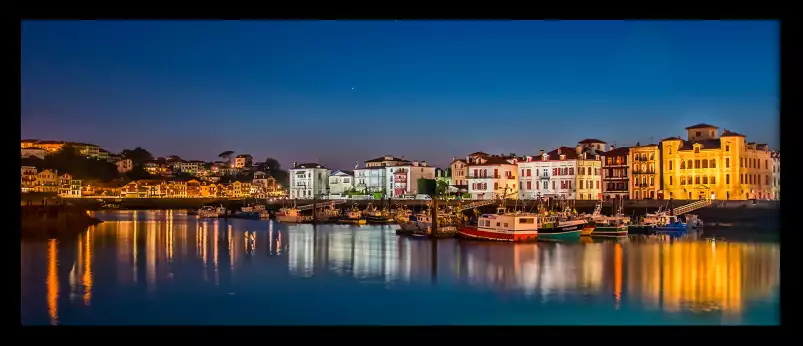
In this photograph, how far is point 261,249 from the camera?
1138cm

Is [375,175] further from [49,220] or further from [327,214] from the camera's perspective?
[49,220]

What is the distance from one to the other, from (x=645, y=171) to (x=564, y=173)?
5.71ft

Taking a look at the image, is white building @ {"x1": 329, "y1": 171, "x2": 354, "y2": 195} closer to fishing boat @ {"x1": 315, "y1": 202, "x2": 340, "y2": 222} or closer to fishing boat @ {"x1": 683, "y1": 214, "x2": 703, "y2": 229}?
fishing boat @ {"x1": 315, "y1": 202, "x2": 340, "y2": 222}

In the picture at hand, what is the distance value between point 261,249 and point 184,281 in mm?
3717

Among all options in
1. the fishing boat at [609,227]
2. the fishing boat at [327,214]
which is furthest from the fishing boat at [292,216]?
the fishing boat at [609,227]

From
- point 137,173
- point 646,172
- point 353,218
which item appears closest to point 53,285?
point 137,173

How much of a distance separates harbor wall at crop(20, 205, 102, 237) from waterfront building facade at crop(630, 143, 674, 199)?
11.3 m

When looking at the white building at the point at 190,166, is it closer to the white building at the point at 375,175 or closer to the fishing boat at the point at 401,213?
the white building at the point at 375,175

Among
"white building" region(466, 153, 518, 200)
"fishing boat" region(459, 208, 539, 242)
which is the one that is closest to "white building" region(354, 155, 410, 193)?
"white building" region(466, 153, 518, 200)

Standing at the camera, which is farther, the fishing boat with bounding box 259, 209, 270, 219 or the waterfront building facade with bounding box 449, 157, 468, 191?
the fishing boat with bounding box 259, 209, 270, 219

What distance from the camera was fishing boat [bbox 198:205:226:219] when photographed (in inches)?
849
